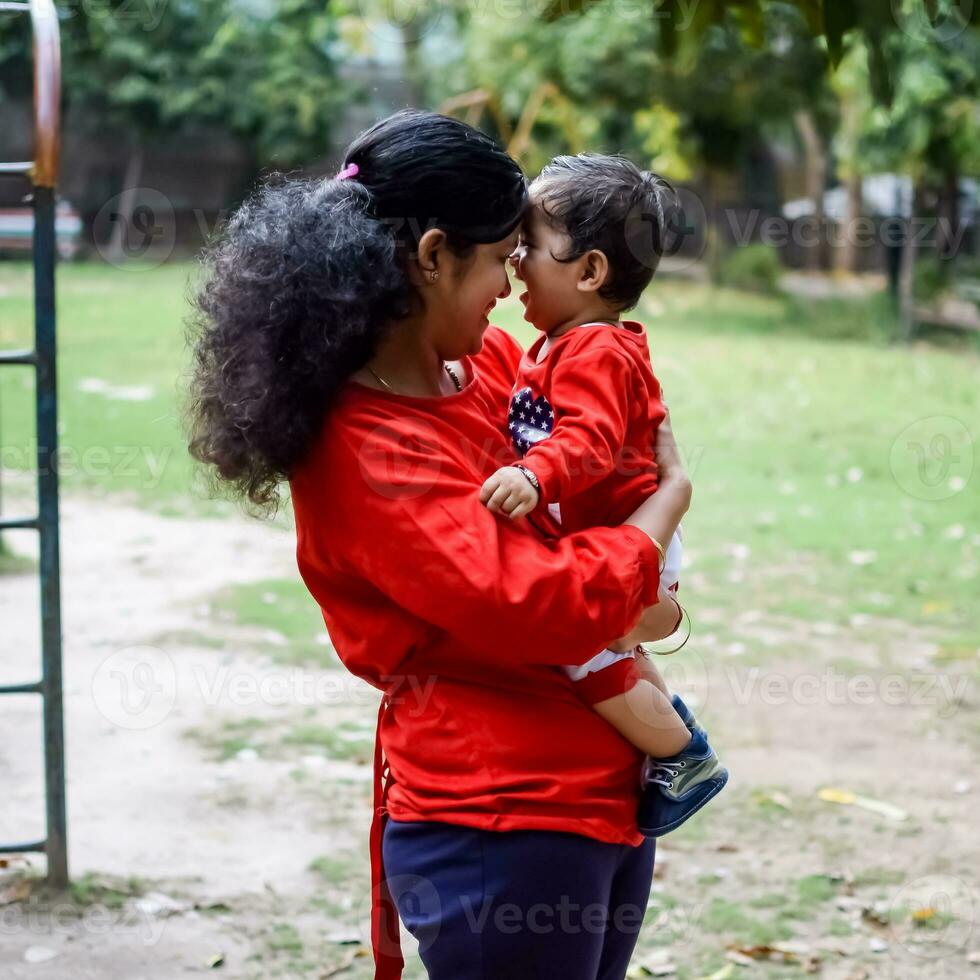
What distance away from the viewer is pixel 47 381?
3.43 metres

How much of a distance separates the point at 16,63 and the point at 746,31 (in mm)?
26062

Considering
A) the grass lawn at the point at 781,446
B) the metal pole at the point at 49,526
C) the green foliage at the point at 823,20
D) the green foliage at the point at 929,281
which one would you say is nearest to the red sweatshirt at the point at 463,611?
the green foliage at the point at 823,20

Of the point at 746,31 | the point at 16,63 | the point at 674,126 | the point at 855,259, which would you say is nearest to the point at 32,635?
the point at 746,31

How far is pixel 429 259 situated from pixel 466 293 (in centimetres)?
7

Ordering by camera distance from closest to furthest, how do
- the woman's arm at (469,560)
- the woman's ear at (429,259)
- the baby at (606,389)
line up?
the woman's arm at (469,560) < the woman's ear at (429,259) < the baby at (606,389)

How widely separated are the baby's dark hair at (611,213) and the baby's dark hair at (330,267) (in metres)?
0.13

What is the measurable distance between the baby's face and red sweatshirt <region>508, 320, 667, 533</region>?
0.04 meters

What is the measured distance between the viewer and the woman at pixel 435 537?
167 centimetres

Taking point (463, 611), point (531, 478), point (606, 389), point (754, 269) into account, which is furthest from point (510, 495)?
point (754, 269)

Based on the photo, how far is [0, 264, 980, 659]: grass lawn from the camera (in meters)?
7.05

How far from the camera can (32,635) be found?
5.98 metres

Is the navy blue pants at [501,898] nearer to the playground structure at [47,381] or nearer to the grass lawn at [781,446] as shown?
the playground structure at [47,381]

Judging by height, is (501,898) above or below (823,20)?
below

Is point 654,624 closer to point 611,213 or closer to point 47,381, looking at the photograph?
point 611,213
